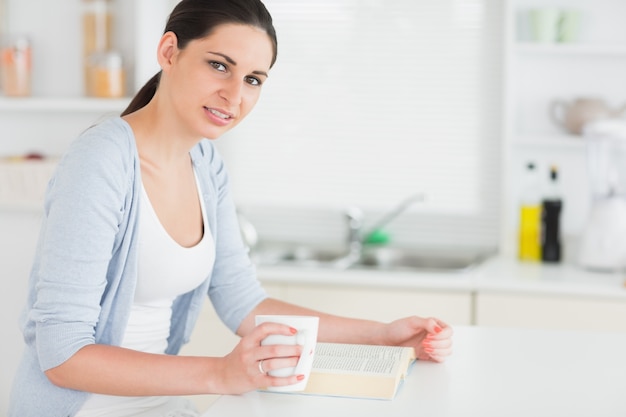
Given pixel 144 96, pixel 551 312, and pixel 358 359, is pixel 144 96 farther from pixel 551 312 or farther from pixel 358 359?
pixel 551 312

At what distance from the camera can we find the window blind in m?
3.56

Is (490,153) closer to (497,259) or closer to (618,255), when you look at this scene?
(497,259)

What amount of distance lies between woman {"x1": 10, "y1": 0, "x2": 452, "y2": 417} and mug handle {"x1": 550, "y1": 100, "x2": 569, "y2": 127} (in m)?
1.81

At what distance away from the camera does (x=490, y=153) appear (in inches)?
140

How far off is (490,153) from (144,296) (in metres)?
2.11

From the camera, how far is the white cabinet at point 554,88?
3332mm

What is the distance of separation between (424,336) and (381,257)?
1844 millimetres

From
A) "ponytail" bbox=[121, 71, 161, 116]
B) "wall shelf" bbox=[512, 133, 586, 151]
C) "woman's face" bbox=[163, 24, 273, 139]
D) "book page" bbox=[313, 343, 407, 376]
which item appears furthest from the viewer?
"wall shelf" bbox=[512, 133, 586, 151]

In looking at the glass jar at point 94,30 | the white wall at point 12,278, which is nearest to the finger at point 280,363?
the white wall at point 12,278

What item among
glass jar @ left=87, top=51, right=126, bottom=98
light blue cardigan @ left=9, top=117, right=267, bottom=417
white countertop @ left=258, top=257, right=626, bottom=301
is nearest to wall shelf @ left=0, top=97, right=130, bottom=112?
glass jar @ left=87, top=51, right=126, bottom=98

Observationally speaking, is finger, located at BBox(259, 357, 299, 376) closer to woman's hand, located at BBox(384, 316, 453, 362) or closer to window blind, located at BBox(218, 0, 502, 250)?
woman's hand, located at BBox(384, 316, 453, 362)

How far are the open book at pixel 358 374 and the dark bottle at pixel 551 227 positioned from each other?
1.80 meters

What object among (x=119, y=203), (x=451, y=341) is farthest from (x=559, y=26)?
(x=119, y=203)

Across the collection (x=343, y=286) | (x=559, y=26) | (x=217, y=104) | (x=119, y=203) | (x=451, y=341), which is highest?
(x=559, y=26)
